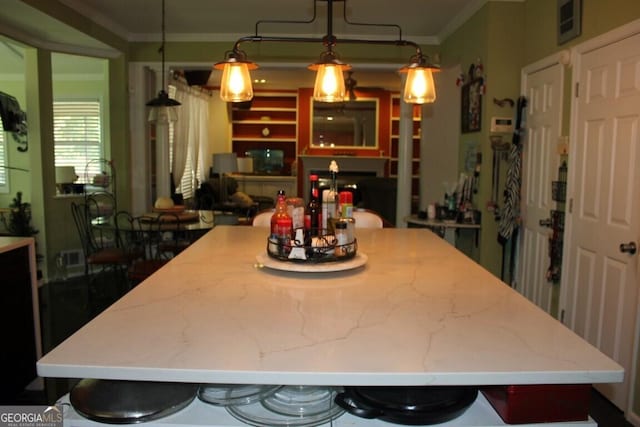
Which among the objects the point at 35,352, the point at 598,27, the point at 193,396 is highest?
the point at 598,27

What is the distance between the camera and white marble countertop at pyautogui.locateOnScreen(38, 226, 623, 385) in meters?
1.09

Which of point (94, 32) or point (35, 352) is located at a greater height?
point (94, 32)

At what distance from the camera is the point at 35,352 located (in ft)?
8.98

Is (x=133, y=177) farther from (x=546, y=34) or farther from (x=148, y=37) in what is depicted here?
(x=546, y=34)

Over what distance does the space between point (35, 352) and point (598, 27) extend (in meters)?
3.65

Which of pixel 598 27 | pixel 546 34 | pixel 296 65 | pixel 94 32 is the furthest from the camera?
pixel 296 65

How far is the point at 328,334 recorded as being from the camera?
1.29 metres

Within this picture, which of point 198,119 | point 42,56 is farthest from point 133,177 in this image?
point 198,119

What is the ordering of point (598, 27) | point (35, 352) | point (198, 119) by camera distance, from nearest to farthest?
1. point (35, 352)
2. point (598, 27)
3. point (198, 119)

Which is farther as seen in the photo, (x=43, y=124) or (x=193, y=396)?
(x=43, y=124)

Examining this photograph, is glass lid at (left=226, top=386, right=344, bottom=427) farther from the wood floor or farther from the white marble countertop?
the wood floor

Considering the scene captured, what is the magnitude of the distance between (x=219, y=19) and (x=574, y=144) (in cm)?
349

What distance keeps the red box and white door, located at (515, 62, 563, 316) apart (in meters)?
2.56

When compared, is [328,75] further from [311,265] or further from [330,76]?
[311,265]
